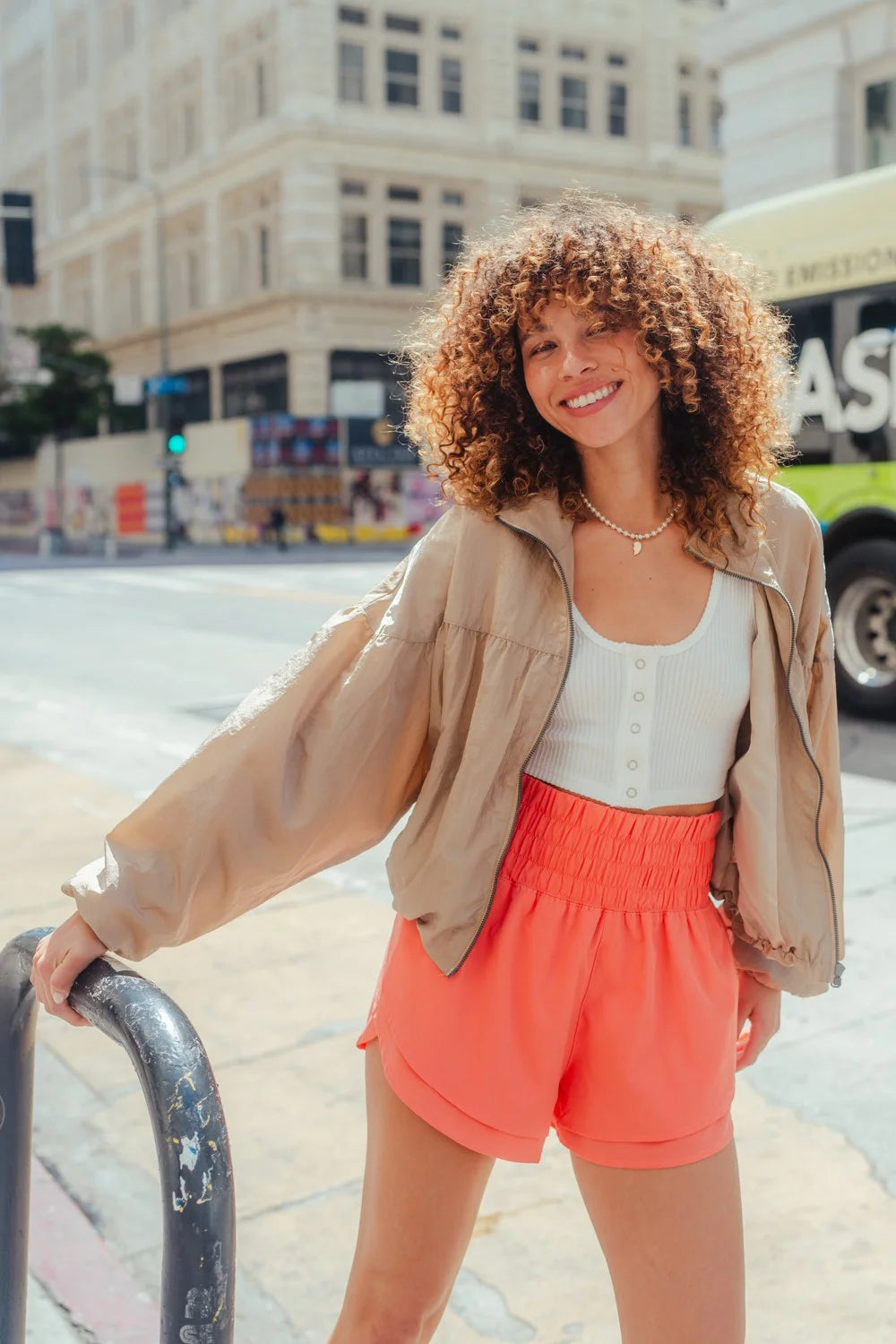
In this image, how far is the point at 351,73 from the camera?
4184cm

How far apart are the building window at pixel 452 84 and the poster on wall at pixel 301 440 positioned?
34.0ft

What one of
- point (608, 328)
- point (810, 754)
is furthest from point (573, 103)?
point (810, 754)

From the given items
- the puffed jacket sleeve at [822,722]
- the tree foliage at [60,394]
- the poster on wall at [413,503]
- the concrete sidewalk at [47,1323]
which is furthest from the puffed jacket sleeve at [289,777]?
the tree foliage at [60,394]

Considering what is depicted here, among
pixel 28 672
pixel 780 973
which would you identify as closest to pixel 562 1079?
pixel 780 973

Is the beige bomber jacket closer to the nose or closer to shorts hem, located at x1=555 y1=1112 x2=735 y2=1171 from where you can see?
the nose

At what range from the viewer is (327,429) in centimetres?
4144

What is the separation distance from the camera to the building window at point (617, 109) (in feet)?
148

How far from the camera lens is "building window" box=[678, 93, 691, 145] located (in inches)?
1818

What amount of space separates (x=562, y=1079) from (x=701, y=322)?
109 centimetres

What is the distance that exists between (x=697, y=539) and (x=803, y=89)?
17521 mm

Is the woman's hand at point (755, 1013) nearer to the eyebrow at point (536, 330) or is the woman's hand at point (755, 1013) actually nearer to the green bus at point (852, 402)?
the eyebrow at point (536, 330)

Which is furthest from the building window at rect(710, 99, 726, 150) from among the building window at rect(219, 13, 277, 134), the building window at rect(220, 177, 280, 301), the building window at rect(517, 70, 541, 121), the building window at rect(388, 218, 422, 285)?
the building window at rect(220, 177, 280, 301)

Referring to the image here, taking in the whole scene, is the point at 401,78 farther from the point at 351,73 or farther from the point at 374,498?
the point at 374,498

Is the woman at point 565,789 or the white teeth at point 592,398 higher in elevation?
the white teeth at point 592,398
